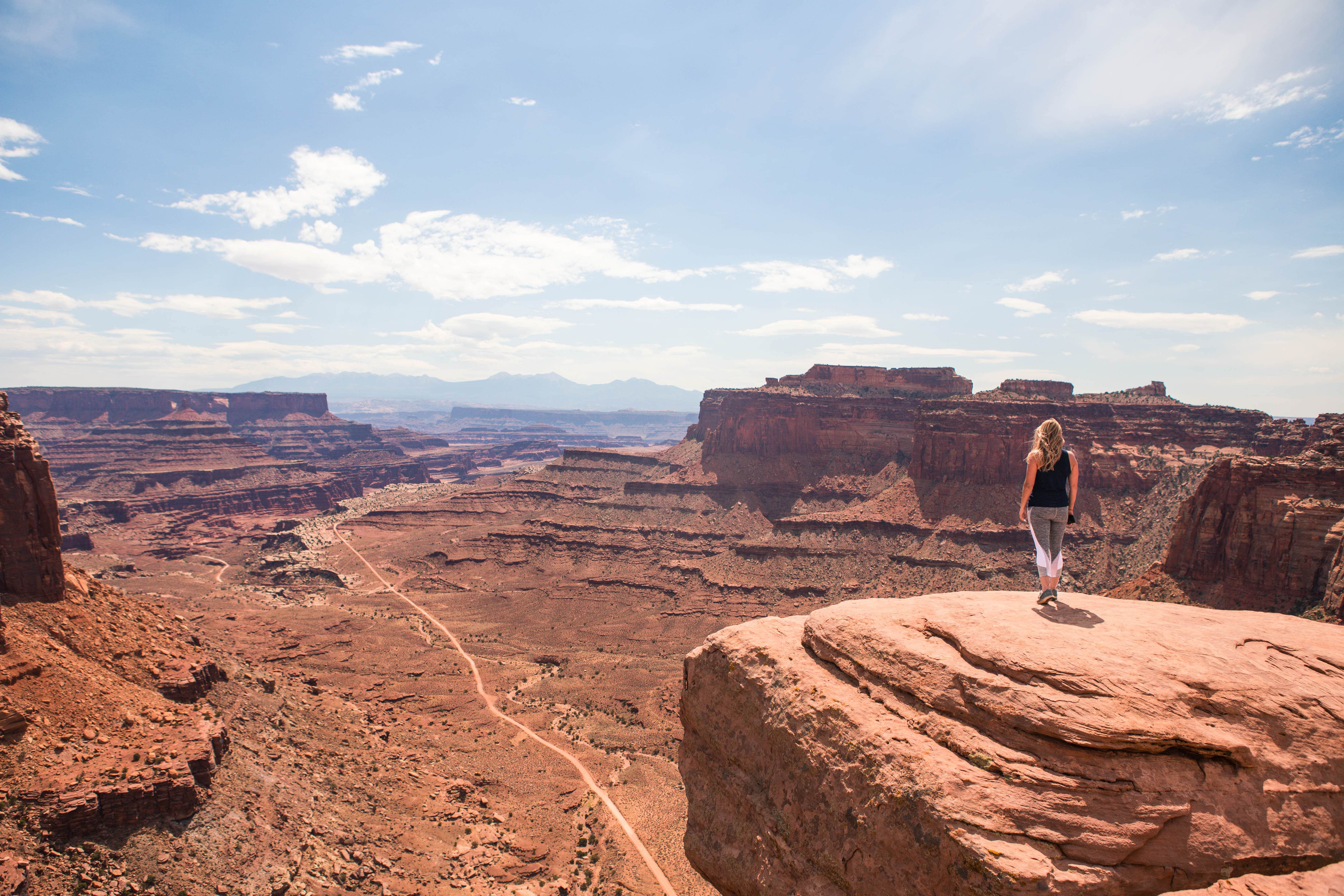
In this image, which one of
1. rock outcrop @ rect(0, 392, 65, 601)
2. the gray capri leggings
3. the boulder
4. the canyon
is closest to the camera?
the boulder

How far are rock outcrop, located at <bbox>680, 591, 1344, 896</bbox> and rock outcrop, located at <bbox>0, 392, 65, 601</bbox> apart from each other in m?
26.4

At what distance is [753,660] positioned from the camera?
416 inches

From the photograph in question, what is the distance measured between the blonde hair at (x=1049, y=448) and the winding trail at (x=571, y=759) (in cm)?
2183

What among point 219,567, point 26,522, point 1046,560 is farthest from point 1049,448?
point 219,567

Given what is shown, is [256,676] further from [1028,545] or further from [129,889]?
[1028,545]

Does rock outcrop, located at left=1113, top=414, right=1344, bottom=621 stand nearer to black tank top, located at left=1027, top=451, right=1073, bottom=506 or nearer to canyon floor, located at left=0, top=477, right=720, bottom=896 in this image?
A: black tank top, located at left=1027, top=451, right=1073, bottom=506

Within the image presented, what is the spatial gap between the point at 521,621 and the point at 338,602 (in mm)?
20169

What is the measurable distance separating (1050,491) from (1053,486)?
85 millimetres

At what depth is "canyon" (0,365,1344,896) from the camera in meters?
6.93

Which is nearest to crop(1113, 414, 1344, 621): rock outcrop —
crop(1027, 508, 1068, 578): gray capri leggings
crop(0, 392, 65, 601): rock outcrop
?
crop(1027, 508, 1068, 578): gray capri leggings

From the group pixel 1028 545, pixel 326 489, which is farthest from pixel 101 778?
pixel 326 489

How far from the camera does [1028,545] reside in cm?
5800

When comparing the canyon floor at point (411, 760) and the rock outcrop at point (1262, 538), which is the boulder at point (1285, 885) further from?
the rock outcrop at point (1262, 538)

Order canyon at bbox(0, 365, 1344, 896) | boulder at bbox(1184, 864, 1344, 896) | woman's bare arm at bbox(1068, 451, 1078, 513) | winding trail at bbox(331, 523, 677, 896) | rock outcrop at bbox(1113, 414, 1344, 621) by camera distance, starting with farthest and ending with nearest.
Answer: rock outcrop at bbox(1113, 414, 1344, 621), winding trail at bbox(331, 523, 677, 896), woman's bare arm at bbox(1068, 451, 1078, 513), canyon at bbox(0, 365, 1344, 896), boulder at bbox(1184, 864, 1344, 896)
